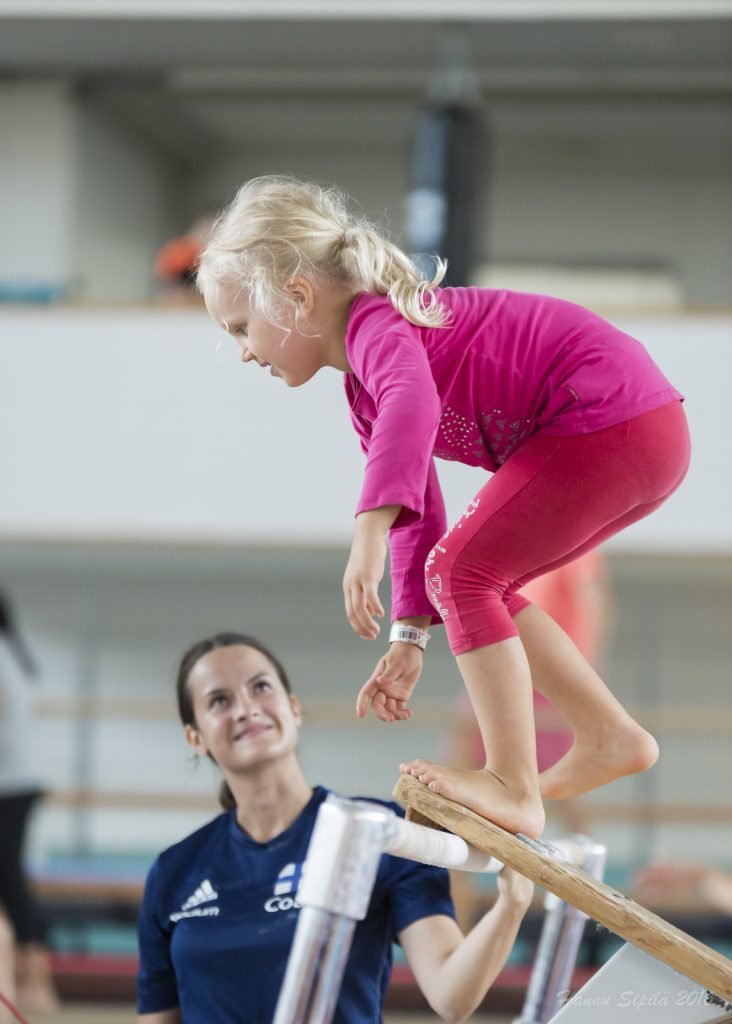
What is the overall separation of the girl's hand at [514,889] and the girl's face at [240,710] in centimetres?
36

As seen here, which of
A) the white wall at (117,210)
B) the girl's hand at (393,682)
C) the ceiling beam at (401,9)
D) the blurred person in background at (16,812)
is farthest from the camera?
the white wall at (117,210)

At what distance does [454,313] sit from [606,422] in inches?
6.5

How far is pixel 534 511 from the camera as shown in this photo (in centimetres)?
125

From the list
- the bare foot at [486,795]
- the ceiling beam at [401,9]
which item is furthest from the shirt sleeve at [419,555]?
the ceiling beam at [401,9]

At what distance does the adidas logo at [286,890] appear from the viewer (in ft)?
4.91

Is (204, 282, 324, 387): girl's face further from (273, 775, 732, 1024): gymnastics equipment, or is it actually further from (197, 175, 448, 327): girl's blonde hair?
(273, 775, 732, 1024): gymnastics equipment

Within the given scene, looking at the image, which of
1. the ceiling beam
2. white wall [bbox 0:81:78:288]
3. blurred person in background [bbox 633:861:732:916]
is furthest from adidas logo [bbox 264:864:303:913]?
white wall [bbox 0:81:78:288]

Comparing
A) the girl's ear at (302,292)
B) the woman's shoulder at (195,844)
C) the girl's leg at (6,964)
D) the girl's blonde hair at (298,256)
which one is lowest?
the girl's leg at (6,964)

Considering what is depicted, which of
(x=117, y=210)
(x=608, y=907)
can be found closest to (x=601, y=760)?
(x=608, y=907)

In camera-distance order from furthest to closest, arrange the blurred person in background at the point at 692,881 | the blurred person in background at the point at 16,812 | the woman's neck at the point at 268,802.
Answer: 1. the blurred person in background at the point at 16,812
2. the blurred person in background at the point at 692,881
3. the woman's neck at the point at 268,802

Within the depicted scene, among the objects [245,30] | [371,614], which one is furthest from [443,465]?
[371,614]

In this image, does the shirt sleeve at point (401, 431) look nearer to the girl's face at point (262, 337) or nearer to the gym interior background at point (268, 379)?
the girl's face at point (262, 337)

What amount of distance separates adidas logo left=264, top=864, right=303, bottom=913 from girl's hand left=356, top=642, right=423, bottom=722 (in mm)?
277

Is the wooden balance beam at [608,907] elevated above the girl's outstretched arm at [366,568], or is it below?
below
